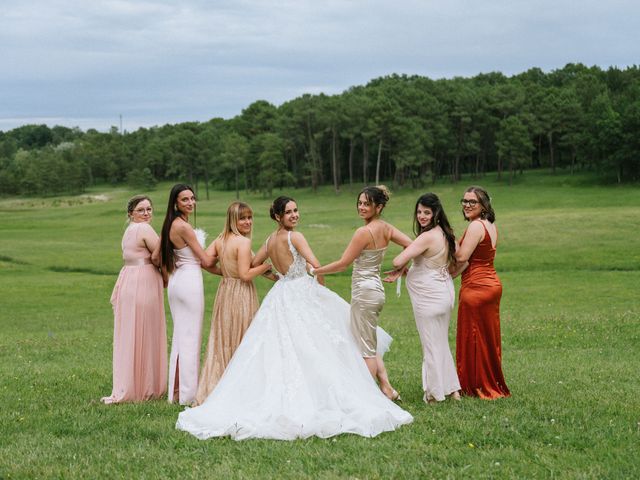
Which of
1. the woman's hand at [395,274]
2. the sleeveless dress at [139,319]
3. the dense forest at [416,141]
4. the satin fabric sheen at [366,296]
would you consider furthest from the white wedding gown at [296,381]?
the dense forest at [416,141]

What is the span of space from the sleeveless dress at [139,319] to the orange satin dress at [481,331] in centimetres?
445

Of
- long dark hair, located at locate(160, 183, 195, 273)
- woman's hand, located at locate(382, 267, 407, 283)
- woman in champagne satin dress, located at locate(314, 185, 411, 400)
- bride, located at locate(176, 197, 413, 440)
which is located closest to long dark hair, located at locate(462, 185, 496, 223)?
woman in champagne satin dress, located at locate(314, 185, 411, 400)

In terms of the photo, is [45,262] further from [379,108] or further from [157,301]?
[379,108]

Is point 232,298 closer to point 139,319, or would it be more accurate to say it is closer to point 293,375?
point 139,319

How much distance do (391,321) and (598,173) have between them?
85.4 metres

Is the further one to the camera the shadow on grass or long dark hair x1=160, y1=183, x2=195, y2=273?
the shadow on grass

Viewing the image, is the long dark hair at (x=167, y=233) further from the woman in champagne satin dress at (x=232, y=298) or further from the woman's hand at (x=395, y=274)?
the woman's hand at (x=395, y=274)

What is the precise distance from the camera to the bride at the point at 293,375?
8172 mm

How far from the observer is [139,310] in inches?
423

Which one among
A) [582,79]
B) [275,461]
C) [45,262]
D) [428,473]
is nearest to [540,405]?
[428,473]

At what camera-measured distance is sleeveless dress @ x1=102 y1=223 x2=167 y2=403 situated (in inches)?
420

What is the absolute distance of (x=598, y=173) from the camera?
98.5 m

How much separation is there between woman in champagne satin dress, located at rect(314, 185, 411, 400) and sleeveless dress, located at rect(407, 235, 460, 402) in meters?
0.57

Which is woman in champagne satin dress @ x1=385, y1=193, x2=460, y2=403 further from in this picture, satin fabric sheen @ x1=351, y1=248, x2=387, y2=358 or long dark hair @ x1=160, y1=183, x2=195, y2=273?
long dark hair @ x1=160, y1=183, x2=195, y2=273
